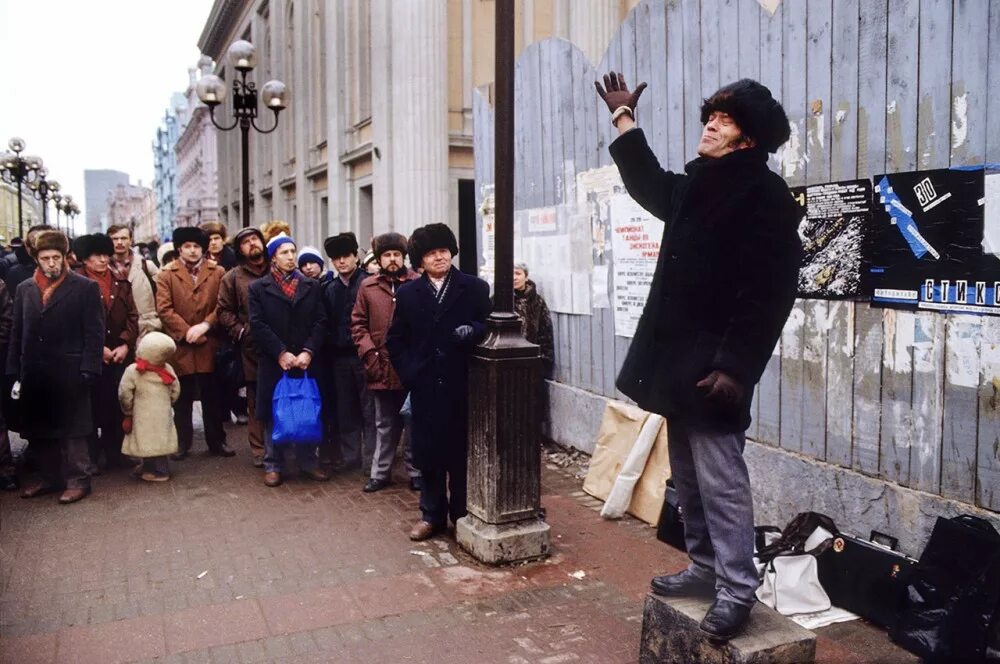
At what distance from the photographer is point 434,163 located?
13922 millimetres

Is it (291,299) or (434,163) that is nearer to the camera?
(291,299)

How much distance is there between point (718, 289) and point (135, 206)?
516ft

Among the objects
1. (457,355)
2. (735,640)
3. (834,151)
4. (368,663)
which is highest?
(834,151)

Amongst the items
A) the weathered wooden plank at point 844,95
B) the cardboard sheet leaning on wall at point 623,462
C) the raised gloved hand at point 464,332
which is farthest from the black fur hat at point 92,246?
the weathered wooden plank at point 844,95

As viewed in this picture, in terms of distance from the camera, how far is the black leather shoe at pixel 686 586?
358 cm

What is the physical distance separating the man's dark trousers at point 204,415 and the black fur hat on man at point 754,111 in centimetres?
599

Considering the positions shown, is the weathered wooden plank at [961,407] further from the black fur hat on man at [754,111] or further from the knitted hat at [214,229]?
the knitted hat at [214,229]

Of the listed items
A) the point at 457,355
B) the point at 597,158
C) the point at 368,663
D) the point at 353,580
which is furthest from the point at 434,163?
the point at 368,663

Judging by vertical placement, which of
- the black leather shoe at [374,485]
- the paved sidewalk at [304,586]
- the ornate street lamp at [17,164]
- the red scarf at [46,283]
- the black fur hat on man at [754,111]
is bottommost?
the paved sidewalk at [304,586]

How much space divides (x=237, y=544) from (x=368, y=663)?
2011 millimetres

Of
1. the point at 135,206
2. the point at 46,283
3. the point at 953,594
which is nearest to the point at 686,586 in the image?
the point at 953,594

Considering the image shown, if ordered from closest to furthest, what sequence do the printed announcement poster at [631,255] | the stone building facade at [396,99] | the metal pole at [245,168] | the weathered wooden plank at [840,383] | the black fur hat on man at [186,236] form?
1. the weathered wooden plank at [840,383]
2. the printed announcement poster at [631,255]
3. the black fur hat on man at [186,236]
4. the metal pole at [245,168]
5. the stone building facade at [396,99]

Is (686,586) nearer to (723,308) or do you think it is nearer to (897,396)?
(723,308)

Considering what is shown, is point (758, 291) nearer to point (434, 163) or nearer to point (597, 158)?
point (597, 158)
